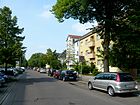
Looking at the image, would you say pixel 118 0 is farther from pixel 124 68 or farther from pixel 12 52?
pixel 12 52

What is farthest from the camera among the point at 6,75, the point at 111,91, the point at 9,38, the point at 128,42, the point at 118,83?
the point at 9,38

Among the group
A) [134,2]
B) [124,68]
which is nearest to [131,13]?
[134,2]

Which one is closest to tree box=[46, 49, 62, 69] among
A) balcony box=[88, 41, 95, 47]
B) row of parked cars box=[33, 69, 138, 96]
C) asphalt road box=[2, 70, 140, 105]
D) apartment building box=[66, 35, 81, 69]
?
apartment building box=[66, 35, 81, 69]

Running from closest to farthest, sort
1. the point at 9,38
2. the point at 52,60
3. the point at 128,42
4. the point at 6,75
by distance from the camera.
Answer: the point at 128,42 → the point at 6,75 → the point at 9,38 → the point at 52,60

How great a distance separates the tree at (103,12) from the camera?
29.8 meters

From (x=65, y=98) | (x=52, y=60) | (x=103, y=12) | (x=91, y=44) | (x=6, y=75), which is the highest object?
(x=91, y=44)

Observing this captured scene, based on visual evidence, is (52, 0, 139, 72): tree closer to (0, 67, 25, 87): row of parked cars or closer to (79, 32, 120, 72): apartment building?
(0, 67, 25, 87): row of parked cars

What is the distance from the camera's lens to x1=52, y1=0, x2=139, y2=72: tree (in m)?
29.8

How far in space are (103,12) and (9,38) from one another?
2227 centimetres

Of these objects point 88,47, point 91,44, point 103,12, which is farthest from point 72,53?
point 103,12

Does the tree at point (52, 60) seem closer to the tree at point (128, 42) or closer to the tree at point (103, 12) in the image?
the tree at point (128, 42)

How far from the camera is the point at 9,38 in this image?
49.0m

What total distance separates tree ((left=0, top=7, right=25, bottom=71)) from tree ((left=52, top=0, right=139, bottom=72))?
14953 millimetres

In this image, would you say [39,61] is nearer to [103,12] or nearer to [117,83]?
[103,12]
